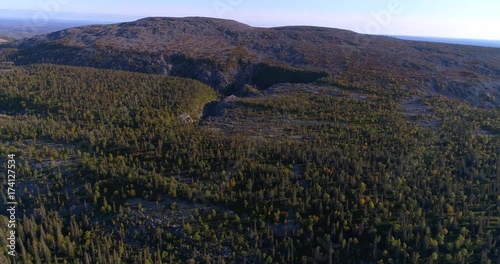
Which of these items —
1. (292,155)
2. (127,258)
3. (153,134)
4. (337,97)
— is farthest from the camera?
(337,97)

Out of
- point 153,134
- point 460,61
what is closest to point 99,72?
point 153,134

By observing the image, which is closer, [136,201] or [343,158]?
[136,201]

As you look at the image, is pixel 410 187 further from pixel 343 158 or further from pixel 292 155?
pixel 292 155

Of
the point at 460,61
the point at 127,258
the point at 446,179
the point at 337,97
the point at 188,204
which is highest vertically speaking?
the point at 460,61

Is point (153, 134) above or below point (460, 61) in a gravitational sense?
below

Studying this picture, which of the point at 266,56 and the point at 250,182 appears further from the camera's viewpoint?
the point at 266,56

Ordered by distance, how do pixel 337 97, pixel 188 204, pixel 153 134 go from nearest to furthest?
pixel 188 204, pixel 153 134, pixel 337 97
